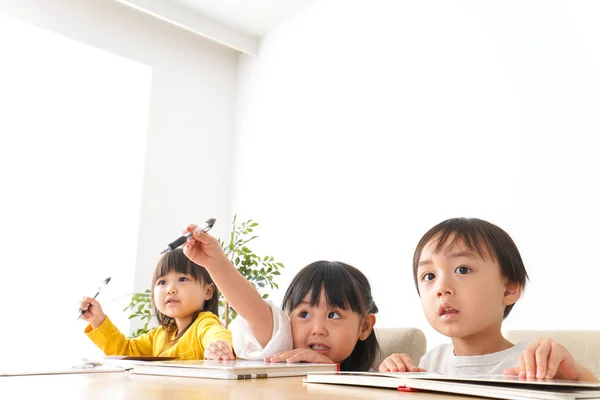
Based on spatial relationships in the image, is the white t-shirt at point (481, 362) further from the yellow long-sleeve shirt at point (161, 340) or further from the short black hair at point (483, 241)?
the yellow long-sleeve shirt at point (161, 340)

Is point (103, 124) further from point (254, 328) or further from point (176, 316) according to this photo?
point (254, 328)

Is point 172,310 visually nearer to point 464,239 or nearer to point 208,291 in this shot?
point 208,291

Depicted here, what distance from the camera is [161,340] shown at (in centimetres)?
179

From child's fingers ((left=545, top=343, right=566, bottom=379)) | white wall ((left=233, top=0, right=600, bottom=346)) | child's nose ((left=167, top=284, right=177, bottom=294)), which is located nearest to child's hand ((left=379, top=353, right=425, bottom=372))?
child's fingers ((left=545, top=343, right=566, bottom=379))

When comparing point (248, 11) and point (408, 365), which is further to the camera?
point (248, 11)

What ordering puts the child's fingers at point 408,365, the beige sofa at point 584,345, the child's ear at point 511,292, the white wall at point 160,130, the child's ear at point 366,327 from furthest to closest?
the white wall at point 160,130
the child's ear at point 366,327
the beige sofa at point 584,345
the child's ear at point 511,292
the child's fingers at point 408,365

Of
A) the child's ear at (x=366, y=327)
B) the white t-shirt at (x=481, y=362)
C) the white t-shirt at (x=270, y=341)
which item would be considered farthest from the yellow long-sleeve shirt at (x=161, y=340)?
the white t-shirt at (x=481, y=362)

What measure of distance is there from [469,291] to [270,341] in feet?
1.35

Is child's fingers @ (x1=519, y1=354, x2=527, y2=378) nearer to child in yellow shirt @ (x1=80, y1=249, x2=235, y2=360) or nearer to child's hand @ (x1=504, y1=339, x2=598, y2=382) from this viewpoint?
child's hand @ (x1=504, y1=339, x2=598, y2=382)

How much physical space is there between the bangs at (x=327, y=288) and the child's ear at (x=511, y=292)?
1.06 ft

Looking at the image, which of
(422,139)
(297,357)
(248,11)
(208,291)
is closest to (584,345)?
(297,357)

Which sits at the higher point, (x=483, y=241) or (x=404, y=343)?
(x=483, y=241)

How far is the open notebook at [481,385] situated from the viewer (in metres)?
0.47

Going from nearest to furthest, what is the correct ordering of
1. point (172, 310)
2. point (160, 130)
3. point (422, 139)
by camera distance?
point (172, 310) < point (422, 139) < point (160, 130)
